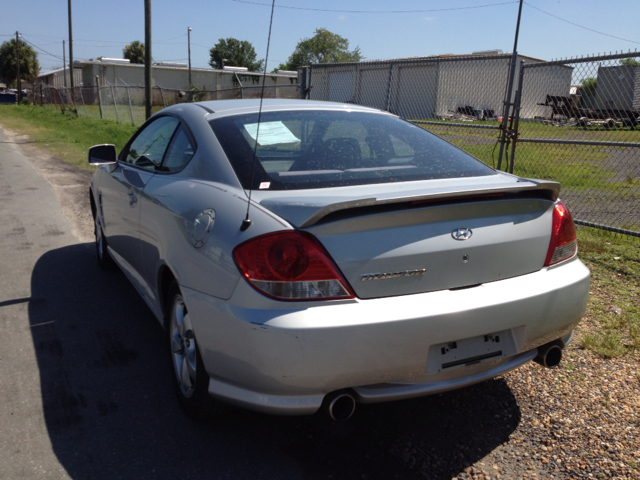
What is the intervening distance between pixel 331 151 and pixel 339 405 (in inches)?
55.2

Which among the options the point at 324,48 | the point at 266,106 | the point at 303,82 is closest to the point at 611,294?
the point at 266,106

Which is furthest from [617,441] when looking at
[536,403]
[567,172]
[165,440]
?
[567,172]

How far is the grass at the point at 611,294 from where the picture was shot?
380 cm

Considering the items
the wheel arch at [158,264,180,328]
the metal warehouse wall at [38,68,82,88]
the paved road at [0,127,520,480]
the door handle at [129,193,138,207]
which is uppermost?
the metal warehouse wall at [38,68,82,88]

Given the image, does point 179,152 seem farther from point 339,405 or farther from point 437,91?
point 437,91

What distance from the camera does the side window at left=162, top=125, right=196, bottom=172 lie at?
3.32 meters

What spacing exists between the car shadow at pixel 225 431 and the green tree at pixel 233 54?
109053 mm

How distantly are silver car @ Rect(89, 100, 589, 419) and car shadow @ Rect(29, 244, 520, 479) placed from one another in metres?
0.22

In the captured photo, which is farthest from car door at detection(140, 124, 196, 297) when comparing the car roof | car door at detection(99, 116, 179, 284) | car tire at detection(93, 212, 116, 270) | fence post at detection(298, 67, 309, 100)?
fence post at detection(298, 67, 309, 100)

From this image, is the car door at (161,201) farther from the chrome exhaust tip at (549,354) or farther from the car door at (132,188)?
the chrome exhaust tip at (549,354)

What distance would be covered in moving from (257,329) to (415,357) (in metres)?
0.65

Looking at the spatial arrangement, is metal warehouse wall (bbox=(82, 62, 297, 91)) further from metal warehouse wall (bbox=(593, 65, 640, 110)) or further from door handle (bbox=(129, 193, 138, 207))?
door handle (bbox=(129, 193, 138, 207))

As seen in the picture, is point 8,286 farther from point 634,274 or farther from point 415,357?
point 634,274

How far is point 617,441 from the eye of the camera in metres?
→ 2.73
